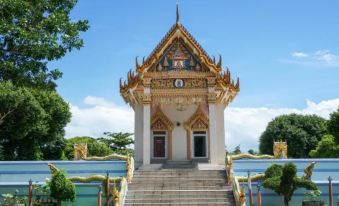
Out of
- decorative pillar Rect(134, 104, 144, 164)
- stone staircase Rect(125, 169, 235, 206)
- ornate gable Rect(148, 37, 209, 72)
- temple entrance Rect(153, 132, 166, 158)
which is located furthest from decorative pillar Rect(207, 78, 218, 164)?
decorative pillar Rect(134, 104, 144, 164)

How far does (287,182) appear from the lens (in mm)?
13562

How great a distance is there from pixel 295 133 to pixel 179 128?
819 inches

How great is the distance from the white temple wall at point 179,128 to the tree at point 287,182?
7.53m

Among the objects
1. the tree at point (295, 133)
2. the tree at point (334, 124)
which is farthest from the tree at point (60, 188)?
the tree at point (295, 133)

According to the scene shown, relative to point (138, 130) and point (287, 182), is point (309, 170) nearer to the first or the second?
point (287, 182)

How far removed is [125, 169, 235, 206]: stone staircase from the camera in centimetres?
1444

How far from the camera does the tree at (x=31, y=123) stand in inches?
1080

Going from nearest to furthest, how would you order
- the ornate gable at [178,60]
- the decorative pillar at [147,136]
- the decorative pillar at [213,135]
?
the decorative pillar at [213,135], the decorative pillar at [147,136], the ornate gable at [178,60]

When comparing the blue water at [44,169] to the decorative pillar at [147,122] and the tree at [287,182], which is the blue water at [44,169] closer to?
→ the decorative pillar at [147,122]

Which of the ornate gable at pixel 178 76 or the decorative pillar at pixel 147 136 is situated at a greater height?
the ornate gable at pixel 178 76

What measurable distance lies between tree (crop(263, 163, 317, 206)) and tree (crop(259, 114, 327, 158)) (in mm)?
26028

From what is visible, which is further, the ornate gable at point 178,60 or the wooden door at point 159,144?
the wooden door at point 159,144

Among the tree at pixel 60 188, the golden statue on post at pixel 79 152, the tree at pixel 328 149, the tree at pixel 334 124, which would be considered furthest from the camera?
the tree at pixel 328 149

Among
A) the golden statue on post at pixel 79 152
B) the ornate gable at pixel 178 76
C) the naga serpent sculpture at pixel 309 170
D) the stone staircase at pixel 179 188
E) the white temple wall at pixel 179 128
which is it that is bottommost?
the stone staircase at pixel 179 188
